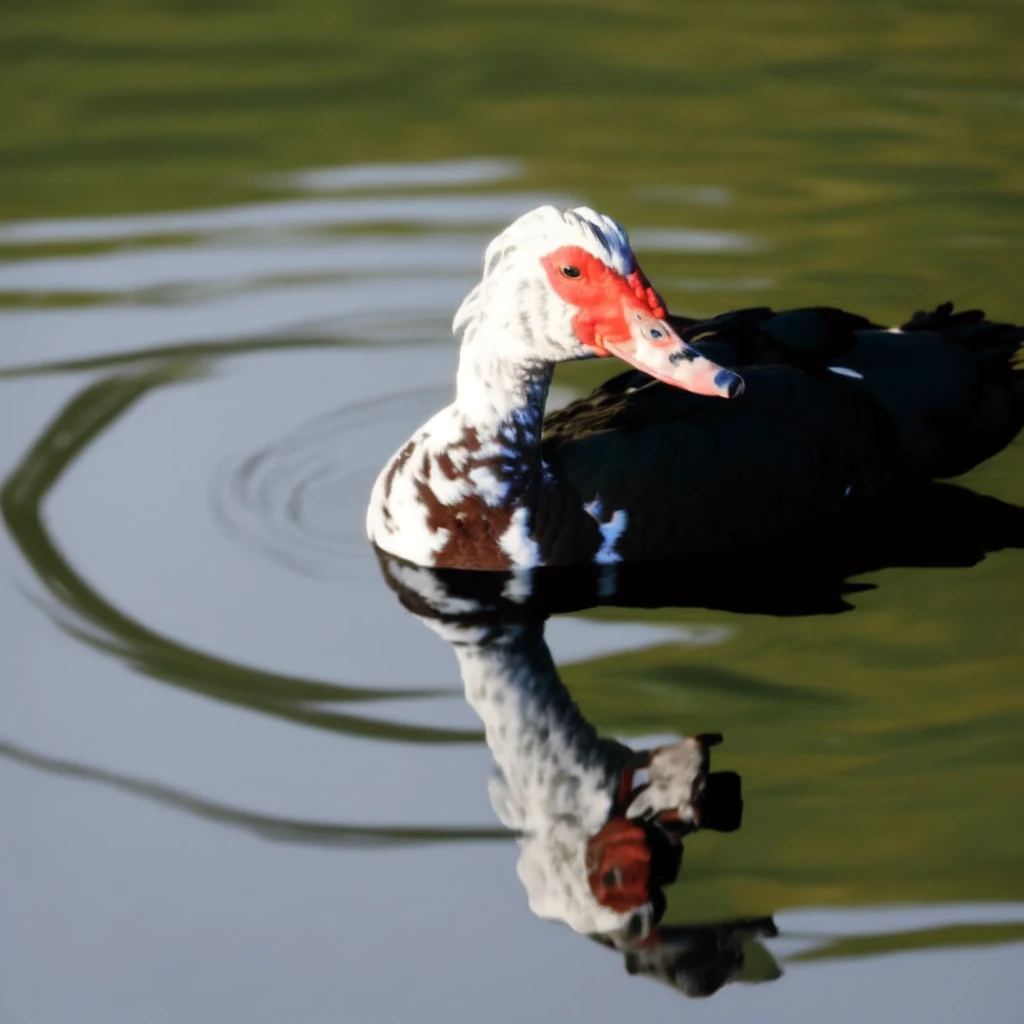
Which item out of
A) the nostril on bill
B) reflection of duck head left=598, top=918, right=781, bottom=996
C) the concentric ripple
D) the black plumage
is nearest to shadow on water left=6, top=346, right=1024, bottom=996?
reflection of duck head left=598, top=918, right=781, bottom=996

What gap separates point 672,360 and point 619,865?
1366mm

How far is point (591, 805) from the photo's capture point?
408cm

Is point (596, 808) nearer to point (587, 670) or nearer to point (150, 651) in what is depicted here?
point (587, 670)

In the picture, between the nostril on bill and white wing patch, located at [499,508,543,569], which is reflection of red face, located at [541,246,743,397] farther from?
white wing patch, located at [499,508,543,569]

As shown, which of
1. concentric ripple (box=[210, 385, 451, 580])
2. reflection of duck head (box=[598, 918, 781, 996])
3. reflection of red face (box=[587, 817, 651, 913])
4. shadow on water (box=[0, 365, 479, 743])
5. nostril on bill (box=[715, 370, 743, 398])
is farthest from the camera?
concentric ripple (box=[210, 385, 451, 580])

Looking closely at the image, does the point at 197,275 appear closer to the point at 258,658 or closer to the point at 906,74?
the point at 258,658

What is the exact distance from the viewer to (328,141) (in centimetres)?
848

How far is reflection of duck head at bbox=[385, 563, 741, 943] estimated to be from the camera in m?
3.78

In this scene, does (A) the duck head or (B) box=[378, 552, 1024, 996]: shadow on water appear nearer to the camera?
(B) box=[378, 552, 1024, 996]: shadow on water

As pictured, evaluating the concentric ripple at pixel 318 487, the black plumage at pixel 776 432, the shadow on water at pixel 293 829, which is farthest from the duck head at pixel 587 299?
the shadow on water at pixel 293 829

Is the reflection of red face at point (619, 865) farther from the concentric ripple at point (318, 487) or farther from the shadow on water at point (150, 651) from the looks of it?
the concentric ripple at point (318, 487)

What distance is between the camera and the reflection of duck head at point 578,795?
12.4 feet

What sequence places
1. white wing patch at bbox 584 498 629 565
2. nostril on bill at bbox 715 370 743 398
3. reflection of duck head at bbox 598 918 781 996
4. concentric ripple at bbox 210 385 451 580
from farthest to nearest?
concentric ripple at bbox 210 385 451 580
white wing patch at bbox 584 498 629 565
nostril on bill at bbox 715 370 743 398
reflection of duck head at bbox 598 918 781 996

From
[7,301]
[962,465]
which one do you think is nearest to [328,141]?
[7,301]
